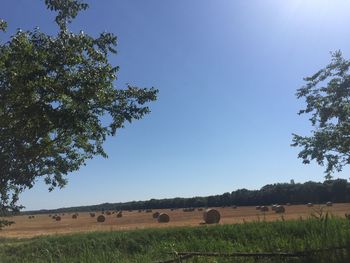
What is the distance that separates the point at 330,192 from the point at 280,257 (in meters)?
91.0

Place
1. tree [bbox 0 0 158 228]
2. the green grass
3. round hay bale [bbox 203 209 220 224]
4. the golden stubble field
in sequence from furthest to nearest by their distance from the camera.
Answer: round hay bale [bbox 203 209 220 224]
the golden stubble field
the green grass
tree [bbox 0 0 158 228]

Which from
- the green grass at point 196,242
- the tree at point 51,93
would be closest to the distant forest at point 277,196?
the green grass at point 196,242

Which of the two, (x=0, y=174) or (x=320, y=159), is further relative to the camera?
(x=320, y=159)

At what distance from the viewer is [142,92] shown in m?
10.6

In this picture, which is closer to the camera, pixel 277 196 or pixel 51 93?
pixel 51 93

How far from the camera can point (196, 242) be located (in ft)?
61.7

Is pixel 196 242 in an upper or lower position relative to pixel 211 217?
Answer: lower

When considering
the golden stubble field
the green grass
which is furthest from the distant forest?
the green grass

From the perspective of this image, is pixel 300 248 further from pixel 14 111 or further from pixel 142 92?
pixel 14 111

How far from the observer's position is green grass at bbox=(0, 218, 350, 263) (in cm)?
1162

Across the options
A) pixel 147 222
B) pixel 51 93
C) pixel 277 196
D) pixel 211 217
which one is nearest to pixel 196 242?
pixel 51 93

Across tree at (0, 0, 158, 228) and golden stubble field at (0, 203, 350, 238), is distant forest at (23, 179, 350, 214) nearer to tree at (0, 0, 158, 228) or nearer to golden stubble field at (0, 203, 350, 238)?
golden stubble field at (0, 203, 350, 238)

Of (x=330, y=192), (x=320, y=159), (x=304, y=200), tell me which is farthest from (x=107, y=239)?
(x=304, y=200)

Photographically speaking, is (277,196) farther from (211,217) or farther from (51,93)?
(51,93)
